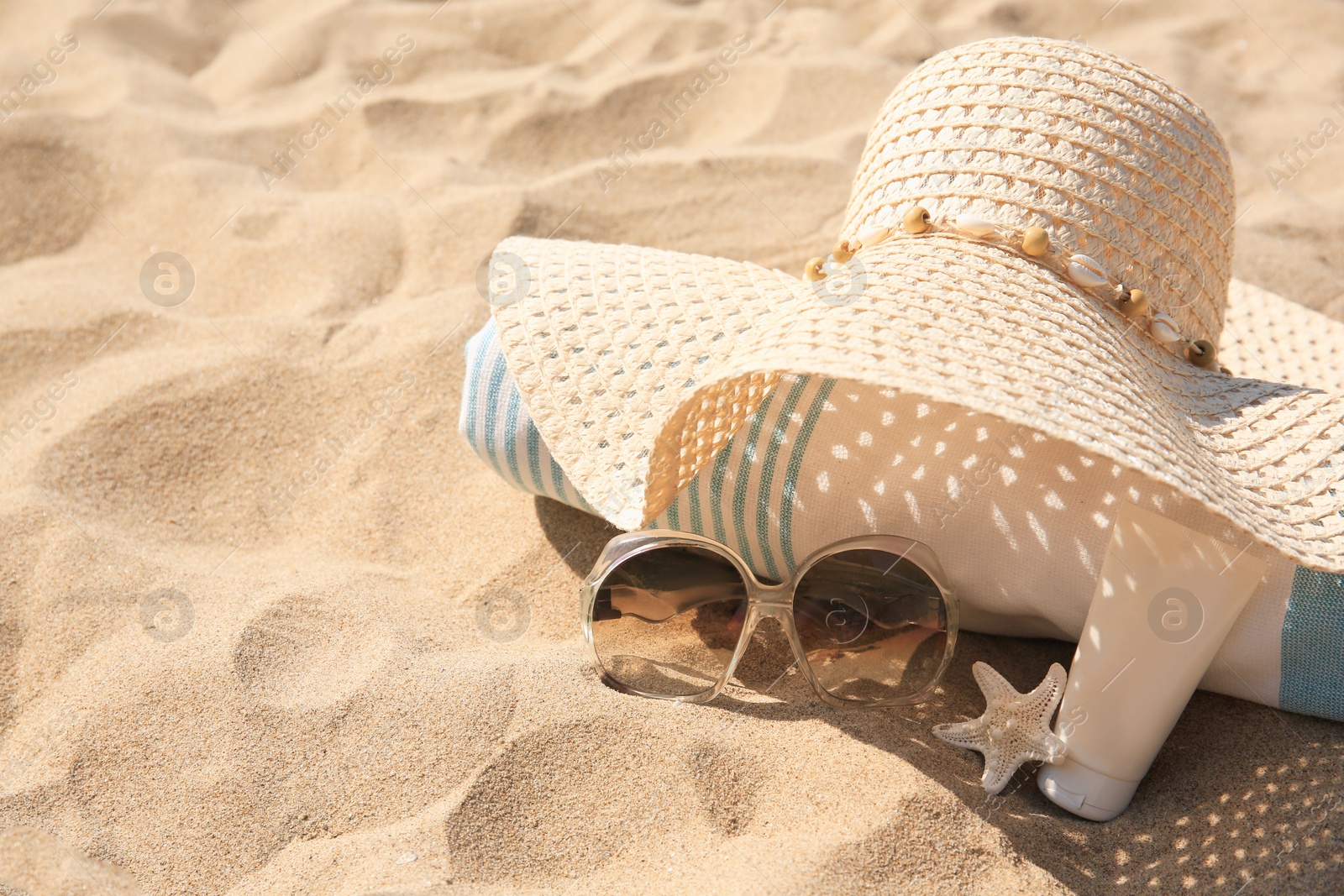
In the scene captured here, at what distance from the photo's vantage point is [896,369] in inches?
36.9

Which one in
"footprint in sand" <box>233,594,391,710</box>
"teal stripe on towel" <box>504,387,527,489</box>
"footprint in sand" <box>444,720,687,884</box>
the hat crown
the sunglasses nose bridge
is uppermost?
the hat crown

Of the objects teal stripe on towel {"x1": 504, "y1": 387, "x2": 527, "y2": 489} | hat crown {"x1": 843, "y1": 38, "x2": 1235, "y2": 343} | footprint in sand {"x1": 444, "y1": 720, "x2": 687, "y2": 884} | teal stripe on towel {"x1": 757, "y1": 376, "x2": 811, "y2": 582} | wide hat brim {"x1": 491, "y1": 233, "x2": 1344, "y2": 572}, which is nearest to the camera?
wide hat brim {"x1": 491, "y1": 233, "x2": 1344, "y2": 572}

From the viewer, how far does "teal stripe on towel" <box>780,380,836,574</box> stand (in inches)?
51.8

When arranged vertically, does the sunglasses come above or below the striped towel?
below

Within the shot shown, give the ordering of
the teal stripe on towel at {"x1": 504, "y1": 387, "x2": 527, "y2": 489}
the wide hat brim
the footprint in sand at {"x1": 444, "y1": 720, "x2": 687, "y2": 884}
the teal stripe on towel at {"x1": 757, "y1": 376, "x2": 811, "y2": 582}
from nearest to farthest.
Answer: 1. the wide hat brim
2. the footprint in sand at {"x1": 444, "y1": 720, "x2": 687, "y2": 884}
3. the teal stripe on towel at {"x1": 757, "y1": 376, "x2": 811, "y2": 582}
4. the teal stripe on towel at {"x1": 504, "y1": 387, "x2": 527, "y2": 489}

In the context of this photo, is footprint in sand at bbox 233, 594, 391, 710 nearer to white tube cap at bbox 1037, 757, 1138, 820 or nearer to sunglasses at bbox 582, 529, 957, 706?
sunglasses at bbox 582, 529, 957, 706

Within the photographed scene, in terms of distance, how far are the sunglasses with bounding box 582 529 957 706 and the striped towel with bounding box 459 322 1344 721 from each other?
0.07 metres

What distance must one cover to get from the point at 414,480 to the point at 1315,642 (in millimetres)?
1391

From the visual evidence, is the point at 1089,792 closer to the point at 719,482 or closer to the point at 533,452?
the point at 719,482

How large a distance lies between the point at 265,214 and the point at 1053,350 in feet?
6.59

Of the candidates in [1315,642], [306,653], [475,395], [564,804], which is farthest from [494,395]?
[1315,642]

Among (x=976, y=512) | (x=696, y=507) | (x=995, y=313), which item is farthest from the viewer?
(x=696, y=507)

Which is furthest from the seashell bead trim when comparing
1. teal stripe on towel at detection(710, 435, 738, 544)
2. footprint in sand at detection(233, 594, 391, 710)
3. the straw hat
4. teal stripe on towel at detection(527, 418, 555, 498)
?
footprint in sand at detection(233, 594, 391, 710)

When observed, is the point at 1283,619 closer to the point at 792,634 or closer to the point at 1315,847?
the point at 1315,847
